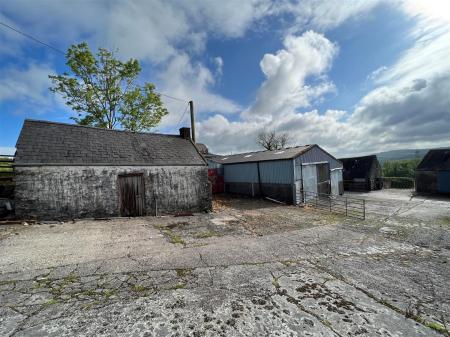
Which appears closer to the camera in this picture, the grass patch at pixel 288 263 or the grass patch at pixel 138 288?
the grass patch at pixel 138 288

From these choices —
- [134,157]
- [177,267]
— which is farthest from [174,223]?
[177,267]

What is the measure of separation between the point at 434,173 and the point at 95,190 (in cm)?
3156

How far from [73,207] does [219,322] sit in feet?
33.8

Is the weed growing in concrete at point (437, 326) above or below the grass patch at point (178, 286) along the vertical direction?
below

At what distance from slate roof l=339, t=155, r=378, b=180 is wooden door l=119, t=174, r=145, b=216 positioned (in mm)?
26336

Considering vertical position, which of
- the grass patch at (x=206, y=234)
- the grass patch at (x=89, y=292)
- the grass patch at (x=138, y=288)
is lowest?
the grass patch at (x=206, y=234)

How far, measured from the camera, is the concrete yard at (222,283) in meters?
3.69

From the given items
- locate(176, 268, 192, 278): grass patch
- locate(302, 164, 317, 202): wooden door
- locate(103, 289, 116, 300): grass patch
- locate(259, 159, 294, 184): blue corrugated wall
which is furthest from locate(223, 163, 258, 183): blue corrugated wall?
locate(103, 289, 116, 300): grass patch

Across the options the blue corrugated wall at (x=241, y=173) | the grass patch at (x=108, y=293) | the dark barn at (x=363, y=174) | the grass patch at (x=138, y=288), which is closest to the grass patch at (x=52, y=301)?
the grass patch at (x=108, y=293)

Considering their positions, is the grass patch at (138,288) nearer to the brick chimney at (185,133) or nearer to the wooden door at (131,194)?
the wooden door at (131,194)

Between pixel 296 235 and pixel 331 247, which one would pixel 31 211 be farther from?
pixel 331 247

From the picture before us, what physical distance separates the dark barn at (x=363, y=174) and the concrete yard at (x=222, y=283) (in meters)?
19.9

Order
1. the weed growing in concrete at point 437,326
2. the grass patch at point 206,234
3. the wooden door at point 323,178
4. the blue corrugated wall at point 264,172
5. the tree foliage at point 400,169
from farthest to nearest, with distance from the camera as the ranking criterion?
the tree foliage at point 400,169 → the wooden door at point 323,178 → the blue corrugated wall at point 264,172 → the grass patch at point 206,234 → the weed growing in concrete at point 437,326

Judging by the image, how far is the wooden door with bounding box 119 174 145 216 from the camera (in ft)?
40.3
